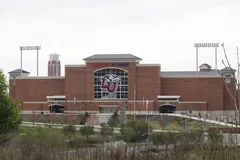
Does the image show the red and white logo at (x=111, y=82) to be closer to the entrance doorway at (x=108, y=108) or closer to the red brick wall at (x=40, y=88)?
the entrance doorway at (x=108, y=108)

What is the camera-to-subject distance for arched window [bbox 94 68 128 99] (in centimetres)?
8306

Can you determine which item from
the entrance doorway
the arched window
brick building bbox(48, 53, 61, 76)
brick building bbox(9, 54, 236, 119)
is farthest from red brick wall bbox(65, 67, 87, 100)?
brick building bbox(48, 53, 61, 76)

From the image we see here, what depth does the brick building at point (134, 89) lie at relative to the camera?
270 ft

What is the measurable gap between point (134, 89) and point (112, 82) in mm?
3998

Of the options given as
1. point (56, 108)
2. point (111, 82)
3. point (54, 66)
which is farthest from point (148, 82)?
point (54, 66)

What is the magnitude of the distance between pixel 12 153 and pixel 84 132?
29.6 meters

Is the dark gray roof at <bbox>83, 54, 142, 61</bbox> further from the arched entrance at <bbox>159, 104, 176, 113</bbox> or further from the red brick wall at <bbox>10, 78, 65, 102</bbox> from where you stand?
the arched entrance at <bbox>159, 104, 176, 113</bbox>

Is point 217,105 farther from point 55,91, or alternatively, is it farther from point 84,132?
point 84,132

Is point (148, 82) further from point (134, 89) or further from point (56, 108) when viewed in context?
point (56, 108)

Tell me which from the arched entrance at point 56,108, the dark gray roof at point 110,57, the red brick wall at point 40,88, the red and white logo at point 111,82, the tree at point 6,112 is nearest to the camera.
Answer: the tree at point 6,112

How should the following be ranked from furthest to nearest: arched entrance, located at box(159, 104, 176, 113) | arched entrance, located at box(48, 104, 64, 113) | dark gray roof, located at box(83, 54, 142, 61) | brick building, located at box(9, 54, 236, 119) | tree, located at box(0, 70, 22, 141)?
arched entrance, located at box(48, 104, 64, 113), dark gray roof, located at box(83, 54, 142, 61), arched entrance, located at box(159, 104, 176, 113), brick building, located at box(9, 54, 236, 119), tree, located at box(0, 70, 22, 141)

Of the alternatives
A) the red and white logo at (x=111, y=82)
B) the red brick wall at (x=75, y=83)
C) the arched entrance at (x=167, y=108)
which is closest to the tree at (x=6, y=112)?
the red and white logo at (x=111, y=82)

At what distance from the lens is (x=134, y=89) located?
82.2 meters

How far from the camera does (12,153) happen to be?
12523 millimetres
